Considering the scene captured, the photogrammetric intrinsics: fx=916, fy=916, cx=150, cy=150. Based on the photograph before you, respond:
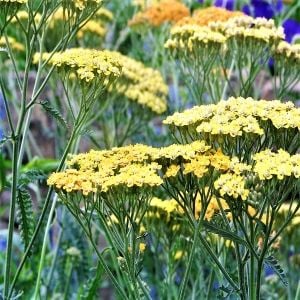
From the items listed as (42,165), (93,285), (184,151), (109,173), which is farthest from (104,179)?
(42,165)

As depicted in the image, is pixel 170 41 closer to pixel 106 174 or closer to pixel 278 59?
pixel 278 59

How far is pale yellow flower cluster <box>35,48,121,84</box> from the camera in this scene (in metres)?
2.06

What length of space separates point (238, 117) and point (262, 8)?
7.76 feet

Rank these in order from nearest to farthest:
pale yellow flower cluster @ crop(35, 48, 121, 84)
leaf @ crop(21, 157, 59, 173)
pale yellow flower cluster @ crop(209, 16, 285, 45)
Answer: pale yellow flower cluster @ crop(35, 48, 121, 84) < pale yellow flower cluster @ crop(209, 16, 285, 45) < leaf @ crop(21, 157, 59, 173)

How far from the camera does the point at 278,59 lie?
8.65 feet

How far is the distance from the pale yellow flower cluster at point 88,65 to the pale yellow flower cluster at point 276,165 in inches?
18.4

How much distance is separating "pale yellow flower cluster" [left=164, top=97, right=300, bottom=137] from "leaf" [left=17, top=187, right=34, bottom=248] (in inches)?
17.7

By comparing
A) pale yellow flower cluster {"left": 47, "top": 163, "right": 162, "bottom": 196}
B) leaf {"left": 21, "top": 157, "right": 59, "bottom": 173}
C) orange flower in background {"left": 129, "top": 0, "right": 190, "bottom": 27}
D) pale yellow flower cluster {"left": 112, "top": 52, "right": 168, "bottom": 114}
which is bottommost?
leaf {"left": 21, "top": 157, "right": 59, "bottom": 173}

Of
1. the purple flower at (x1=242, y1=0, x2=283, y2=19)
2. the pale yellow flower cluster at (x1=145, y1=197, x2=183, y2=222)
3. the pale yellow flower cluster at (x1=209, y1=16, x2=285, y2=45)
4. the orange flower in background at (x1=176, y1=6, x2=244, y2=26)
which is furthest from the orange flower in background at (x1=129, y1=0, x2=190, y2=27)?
the pale yellow flower cluster at (x1=145, y1=197, x2=183, y2=222)

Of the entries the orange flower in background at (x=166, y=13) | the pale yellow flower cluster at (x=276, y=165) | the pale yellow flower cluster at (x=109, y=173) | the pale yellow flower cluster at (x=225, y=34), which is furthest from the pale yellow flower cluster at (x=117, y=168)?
the orange flower in background at (x=166, y=13)

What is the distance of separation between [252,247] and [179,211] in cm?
57

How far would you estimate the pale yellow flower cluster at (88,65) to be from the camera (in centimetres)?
206

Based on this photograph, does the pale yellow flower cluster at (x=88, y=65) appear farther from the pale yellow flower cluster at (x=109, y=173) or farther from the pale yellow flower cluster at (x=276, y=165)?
the pale yellow flower cluster at (x=276, y=165)

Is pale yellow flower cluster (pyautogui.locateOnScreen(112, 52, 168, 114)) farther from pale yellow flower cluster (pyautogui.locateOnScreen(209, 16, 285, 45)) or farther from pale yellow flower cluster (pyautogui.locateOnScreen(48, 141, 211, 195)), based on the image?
pale yellow flower cluster (pyautogui.locateOnScreen(48, 141, 211, 195))
